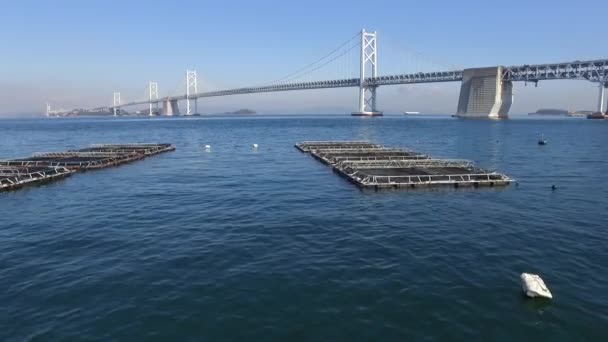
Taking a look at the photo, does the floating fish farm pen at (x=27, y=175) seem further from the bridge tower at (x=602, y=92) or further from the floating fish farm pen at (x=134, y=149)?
the bridge tower at (x=602, y=92)

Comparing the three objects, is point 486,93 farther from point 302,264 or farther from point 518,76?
point 302,264

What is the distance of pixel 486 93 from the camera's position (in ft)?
521

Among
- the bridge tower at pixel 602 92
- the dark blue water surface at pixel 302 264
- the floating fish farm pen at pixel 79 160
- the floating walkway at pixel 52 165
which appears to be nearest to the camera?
the dark blue water surface at pixel 302 264

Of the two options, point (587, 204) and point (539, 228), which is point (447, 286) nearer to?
→ point (539, 228)

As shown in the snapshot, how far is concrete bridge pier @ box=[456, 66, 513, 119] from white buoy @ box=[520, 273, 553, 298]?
161 meters

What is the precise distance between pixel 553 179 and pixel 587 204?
901 centimetres

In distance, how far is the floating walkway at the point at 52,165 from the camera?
28.2 m

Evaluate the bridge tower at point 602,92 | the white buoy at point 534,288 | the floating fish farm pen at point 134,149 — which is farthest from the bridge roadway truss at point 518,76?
the white buoy at point 534,288

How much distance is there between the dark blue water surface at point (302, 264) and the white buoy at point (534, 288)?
12.1 inches

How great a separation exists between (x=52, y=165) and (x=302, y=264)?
30.9 metres

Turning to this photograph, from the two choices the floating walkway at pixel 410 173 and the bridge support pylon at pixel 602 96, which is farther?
the bridge support pylon at pixel 602 96

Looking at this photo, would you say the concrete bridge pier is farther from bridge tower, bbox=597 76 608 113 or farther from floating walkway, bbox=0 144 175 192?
floating walkway, bbox=0 144 175 192

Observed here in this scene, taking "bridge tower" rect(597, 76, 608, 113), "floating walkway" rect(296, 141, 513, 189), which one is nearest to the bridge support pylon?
"bridge tower" rect(597, 76, 608, 113)

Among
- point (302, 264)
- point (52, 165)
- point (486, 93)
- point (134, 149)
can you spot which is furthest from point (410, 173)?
point (486, 93)
